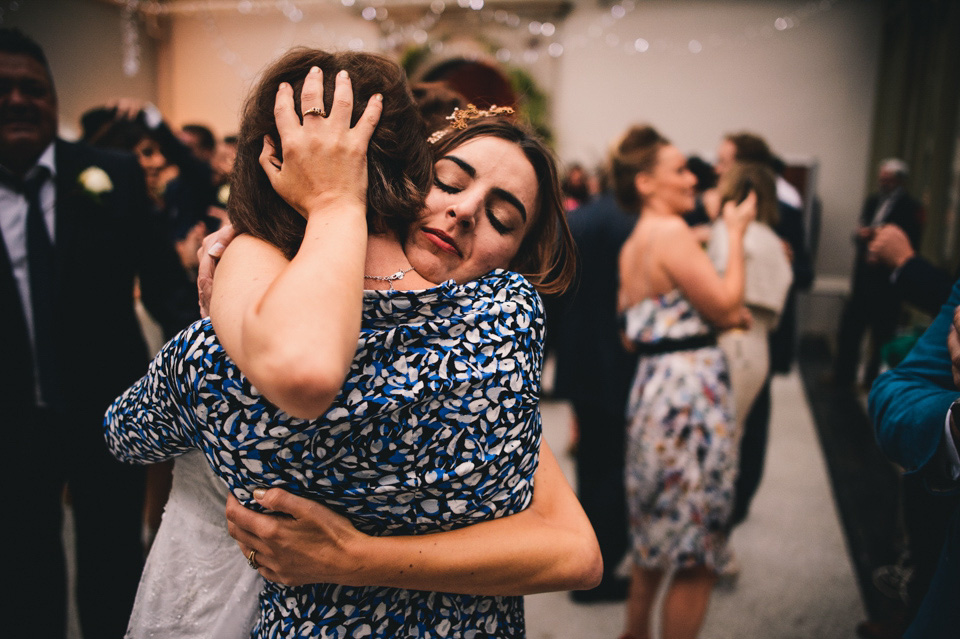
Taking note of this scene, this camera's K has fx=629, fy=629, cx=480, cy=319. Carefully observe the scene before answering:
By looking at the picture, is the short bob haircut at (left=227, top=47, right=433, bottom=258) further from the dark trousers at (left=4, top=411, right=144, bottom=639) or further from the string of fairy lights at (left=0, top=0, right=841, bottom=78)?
the string of fairy lights at (left=0, top=0, right=841, bottom=78)

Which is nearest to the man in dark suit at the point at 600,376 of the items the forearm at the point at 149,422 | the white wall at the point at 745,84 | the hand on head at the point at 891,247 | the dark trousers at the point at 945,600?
the hand on head at the point at 891,247

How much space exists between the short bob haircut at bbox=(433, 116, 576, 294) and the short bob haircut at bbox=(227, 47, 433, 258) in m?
0.18

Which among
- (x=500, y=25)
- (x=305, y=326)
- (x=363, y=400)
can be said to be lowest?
(x=363, y=400)

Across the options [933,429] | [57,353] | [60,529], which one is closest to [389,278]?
[933,429]

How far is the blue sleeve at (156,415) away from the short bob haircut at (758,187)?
2.64 meters

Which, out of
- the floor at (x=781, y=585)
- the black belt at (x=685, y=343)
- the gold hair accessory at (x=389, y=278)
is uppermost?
the gold hair accessory at (x=389, y=278)

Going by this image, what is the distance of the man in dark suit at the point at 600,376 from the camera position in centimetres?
283

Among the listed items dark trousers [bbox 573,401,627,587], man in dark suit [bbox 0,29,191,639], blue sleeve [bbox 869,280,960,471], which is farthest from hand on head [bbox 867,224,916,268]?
man in dark suit [bbox 0,29,191,639]

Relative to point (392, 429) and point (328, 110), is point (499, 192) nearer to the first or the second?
point (328, 110)

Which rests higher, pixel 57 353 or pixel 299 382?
pixel 299 382

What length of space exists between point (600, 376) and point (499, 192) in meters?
2.16

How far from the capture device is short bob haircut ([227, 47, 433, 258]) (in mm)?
851

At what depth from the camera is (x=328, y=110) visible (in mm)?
821

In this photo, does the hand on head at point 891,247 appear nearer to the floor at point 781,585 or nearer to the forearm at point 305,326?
the floor at point 781,585
